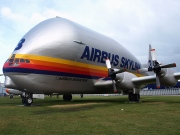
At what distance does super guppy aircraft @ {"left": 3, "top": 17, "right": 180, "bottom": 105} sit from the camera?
653 inches

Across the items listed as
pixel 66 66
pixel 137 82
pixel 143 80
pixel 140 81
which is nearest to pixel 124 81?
pixel 137 82

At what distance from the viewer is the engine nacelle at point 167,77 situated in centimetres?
1856

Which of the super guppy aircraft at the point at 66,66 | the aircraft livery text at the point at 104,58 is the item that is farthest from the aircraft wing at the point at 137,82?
the aircraft livery text at the point at 104,58

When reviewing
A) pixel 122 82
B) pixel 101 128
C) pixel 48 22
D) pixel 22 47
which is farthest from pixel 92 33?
pixel 101 128

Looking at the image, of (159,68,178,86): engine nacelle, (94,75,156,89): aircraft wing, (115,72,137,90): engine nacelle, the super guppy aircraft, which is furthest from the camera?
(94,75,156,89): aircraft wing

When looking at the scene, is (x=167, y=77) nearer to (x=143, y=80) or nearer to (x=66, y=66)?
(x=143, y=80)

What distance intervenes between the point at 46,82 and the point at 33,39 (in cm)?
376

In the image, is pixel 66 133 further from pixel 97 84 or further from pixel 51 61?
pixel 97 84

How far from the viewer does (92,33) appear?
2259cm

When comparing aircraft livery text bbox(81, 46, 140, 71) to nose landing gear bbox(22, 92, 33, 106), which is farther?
aircraft livery text bbox(81, 46, 140, 71)

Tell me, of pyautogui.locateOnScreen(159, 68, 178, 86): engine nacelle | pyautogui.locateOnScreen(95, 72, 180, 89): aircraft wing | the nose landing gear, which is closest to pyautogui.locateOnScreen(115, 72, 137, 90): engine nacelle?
pyautogui.locateOnScreen(95, 72, 180, 89): aircraft wing

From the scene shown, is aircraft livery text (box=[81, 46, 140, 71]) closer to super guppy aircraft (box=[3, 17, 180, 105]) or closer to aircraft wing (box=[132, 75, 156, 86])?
super guppy aircraft (box=[3, 17, 180, 105])

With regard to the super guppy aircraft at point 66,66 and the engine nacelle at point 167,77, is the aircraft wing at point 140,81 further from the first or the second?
the engine nacelle at point 167,77

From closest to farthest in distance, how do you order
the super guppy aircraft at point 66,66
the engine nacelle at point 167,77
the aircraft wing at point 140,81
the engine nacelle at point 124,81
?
the super guppy aircraft at point 66,66
the engine nacelle at point 167,77
the engine nacelle at point 124,81
the aircraft wing at point 140,81
